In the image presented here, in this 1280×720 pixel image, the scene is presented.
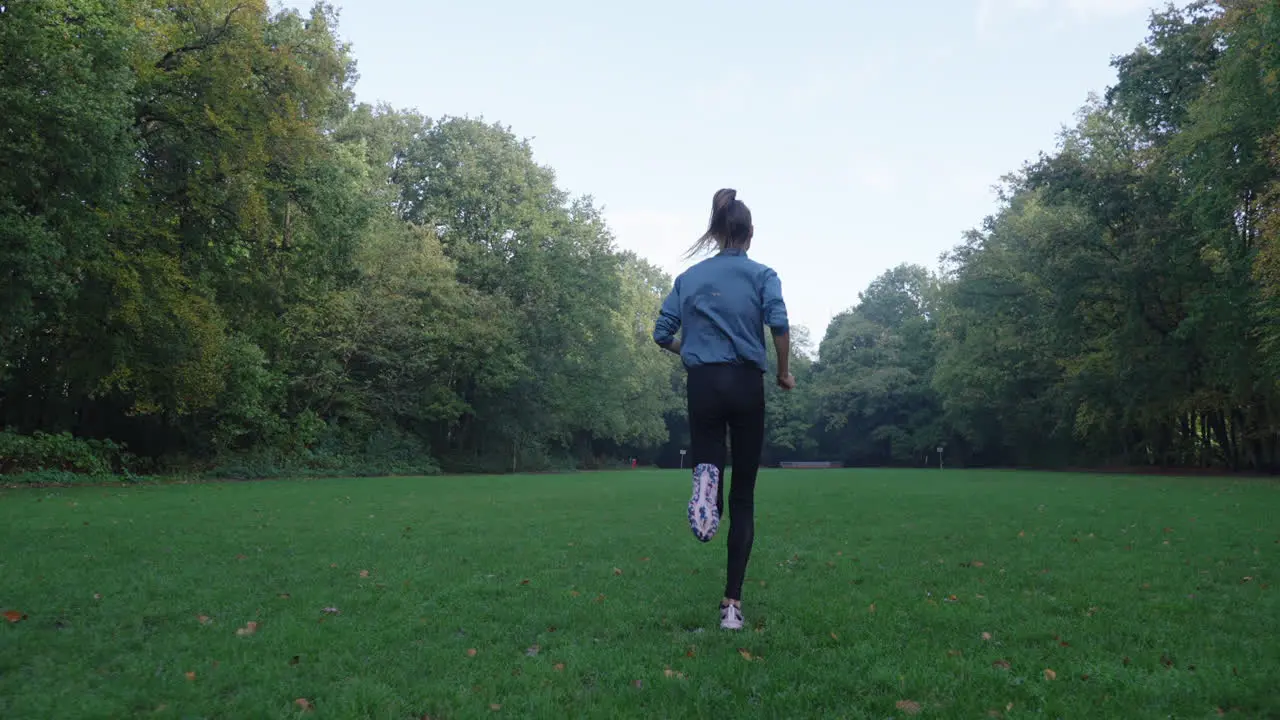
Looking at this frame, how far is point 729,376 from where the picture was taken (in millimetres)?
4641

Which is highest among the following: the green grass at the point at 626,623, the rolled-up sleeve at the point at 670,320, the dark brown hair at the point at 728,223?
the dark brown hair at the point at 728,223

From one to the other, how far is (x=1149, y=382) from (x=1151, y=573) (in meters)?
30.5

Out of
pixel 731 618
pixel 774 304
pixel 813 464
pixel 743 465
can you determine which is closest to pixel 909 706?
pixel 731 618

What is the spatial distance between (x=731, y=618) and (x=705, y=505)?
72 centimetres

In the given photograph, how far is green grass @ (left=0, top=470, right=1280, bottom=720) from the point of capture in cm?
348

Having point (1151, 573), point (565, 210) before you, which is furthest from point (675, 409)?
point (1151, 573)

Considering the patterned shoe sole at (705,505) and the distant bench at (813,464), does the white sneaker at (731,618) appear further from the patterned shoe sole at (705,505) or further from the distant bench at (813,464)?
the distant bench at (813,464)

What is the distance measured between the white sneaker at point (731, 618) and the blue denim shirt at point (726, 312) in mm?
1419

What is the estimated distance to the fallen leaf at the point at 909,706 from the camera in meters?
3.31

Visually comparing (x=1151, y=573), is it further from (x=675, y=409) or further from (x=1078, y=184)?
(x=675, y=409)

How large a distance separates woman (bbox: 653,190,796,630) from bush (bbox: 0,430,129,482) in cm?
2174

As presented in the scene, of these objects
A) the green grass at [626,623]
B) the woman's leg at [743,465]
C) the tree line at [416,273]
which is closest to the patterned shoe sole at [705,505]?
the woman's leg at [743,465]

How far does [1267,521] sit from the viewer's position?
449 inches

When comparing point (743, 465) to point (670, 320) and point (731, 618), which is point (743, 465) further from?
point (670, 320)
